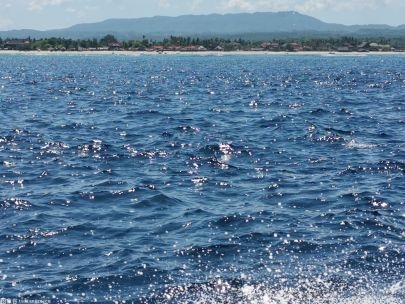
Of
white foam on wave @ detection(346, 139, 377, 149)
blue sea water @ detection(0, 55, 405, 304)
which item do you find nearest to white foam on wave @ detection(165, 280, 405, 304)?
blue sea water @ detection(0, 55, 405, 304)

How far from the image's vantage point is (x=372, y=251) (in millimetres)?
15734

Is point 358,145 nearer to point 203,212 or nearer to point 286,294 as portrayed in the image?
point 203,212

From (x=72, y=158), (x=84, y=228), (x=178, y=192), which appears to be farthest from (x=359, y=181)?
(x=72, y=158)

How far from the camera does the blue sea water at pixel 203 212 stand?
542 inches

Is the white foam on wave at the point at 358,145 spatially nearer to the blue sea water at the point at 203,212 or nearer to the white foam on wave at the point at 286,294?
the blue sea water at the point at 203,212

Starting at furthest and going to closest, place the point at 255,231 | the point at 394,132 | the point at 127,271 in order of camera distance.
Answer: the point at 394,132 < the point at 255,231 < the point at 127,271

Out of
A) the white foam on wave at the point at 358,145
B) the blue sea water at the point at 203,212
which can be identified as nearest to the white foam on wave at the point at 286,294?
the blue sea water at the point at 203,212

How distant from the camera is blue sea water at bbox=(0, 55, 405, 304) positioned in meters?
13.8

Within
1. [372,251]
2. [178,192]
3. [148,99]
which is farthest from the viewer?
[148,99]

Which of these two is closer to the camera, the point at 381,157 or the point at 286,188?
the point at 286,188

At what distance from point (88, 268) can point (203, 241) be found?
3405 mm

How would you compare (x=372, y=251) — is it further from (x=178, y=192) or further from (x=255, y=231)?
(x=178, y=192)

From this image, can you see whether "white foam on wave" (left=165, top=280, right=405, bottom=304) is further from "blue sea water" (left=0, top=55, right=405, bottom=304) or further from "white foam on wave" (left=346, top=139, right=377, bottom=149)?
"white foam on wave" (left=346, top=139, right=377, bottom=149)

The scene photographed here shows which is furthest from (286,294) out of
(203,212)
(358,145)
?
(358,145)
